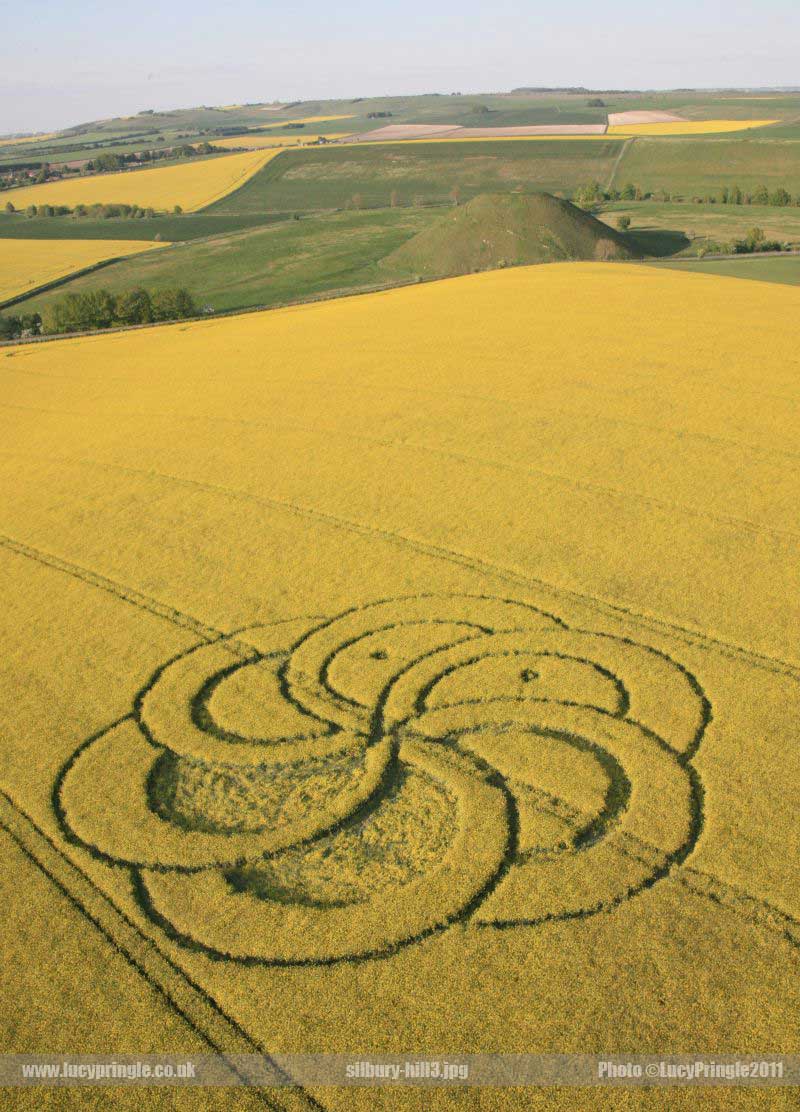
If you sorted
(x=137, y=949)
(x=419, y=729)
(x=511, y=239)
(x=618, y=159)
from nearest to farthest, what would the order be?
(x=137, y=949)
(x=419, y=729)
(x=511, y=239)
(x=618, y=159)

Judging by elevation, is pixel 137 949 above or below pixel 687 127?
below

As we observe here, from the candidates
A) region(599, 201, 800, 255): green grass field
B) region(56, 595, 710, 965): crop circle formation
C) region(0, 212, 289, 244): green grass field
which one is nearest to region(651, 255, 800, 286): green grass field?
region(599, 201, 800, 255): green grass field

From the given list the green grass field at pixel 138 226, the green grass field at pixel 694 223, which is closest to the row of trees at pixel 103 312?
the green grass field at pixel 694 223

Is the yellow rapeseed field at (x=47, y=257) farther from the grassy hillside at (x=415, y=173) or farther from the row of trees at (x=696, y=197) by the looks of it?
the row of trees at (x=696, y=197)

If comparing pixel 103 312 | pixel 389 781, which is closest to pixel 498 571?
pixel 389 781

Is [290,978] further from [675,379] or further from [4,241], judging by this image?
[4,241]

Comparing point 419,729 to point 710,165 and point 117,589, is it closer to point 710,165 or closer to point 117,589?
point 117,589

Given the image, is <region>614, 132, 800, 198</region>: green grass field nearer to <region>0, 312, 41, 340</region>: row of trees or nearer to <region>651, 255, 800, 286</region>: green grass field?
<region>651, 255, 800, 286</region>: green grass field
